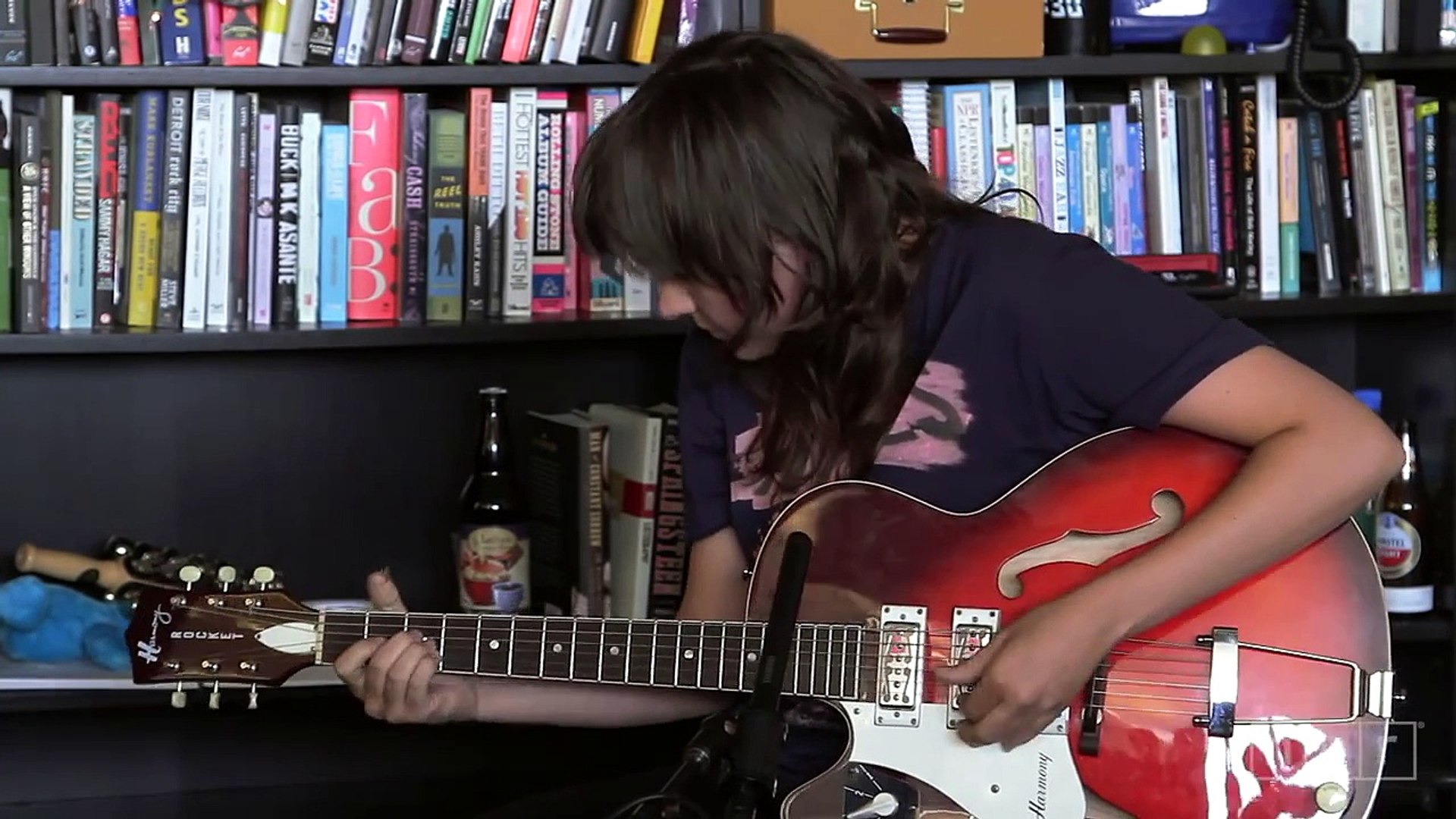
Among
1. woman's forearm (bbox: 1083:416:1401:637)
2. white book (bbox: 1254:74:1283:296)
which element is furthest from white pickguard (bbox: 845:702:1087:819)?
white book (bbox: 1254:74:1283:296)

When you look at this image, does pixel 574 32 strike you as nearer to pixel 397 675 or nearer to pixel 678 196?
pixel 678 196

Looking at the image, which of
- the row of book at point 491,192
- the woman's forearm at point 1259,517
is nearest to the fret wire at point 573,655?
the woman's forearm at point 1259,517

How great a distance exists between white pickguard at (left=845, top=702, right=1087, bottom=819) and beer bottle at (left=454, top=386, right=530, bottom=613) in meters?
0.69

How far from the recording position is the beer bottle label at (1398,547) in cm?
181

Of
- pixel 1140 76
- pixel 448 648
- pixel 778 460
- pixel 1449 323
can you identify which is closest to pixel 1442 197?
pixel 1449 323

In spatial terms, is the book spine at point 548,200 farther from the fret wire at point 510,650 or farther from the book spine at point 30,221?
the fret wire at point 510,650

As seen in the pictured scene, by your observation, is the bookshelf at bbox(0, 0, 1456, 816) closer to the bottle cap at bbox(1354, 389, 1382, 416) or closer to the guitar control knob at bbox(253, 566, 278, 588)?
the bottle cap at bbox(1354, 389, 1382, 416)

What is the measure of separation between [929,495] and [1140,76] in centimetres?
74

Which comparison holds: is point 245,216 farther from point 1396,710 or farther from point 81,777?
point 1396,710

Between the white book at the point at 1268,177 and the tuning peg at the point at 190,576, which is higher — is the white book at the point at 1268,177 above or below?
above

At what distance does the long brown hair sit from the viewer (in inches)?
45.0

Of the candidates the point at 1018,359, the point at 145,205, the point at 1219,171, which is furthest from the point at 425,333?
the point at 1219,171

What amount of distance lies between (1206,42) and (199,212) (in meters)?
1.06

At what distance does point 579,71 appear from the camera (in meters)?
1.71
